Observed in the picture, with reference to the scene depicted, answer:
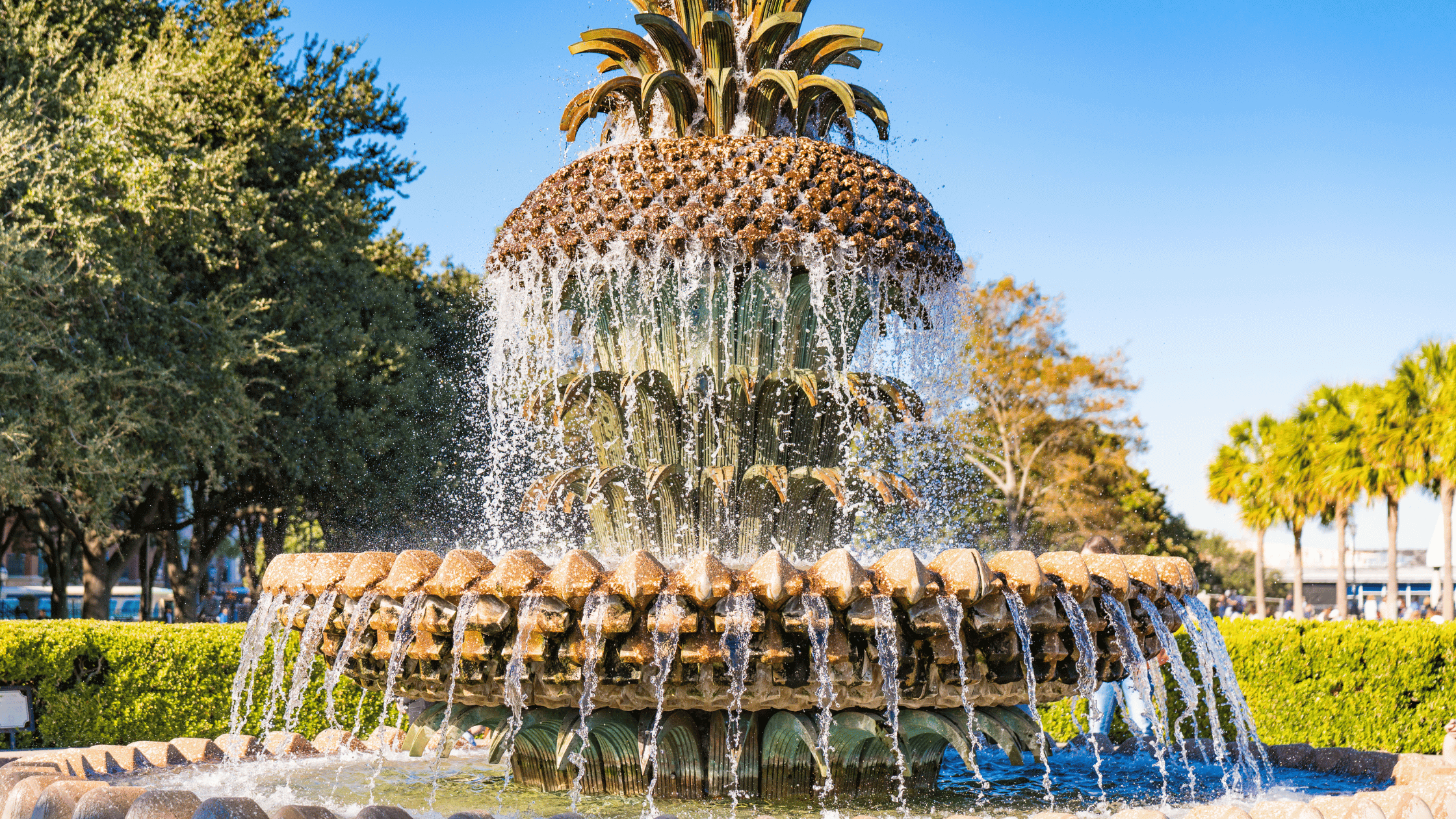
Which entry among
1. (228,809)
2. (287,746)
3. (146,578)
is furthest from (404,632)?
(146,578)

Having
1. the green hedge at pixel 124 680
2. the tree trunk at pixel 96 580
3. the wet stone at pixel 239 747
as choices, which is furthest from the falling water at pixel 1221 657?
the tree trunk at pixel 96 580

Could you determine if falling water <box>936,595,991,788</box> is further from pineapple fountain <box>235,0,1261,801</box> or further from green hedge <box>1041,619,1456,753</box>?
green hedge <box>1041,619,1456,753</box>

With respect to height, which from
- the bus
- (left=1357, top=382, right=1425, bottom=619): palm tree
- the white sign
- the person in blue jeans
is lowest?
the bus

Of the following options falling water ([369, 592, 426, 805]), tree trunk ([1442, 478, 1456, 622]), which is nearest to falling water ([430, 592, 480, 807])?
falling water ([369, 592, 426, 805])

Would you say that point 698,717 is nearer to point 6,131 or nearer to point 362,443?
point 6,131

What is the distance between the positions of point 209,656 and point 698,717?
7.67 meters

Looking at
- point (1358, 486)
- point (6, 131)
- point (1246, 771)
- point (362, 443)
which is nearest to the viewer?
point (1246, 771)

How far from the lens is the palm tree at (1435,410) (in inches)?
1104

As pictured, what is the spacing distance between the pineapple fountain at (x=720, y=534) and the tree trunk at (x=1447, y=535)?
2360cm

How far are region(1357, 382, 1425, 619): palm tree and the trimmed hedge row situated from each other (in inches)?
835

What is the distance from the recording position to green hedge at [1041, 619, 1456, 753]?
418 inches

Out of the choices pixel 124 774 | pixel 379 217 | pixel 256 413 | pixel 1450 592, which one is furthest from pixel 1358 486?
pixel 124 774

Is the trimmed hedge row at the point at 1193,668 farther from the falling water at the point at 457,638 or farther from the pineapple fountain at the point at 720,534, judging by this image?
the falling water at the point at 457,638

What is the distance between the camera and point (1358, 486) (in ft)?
111
